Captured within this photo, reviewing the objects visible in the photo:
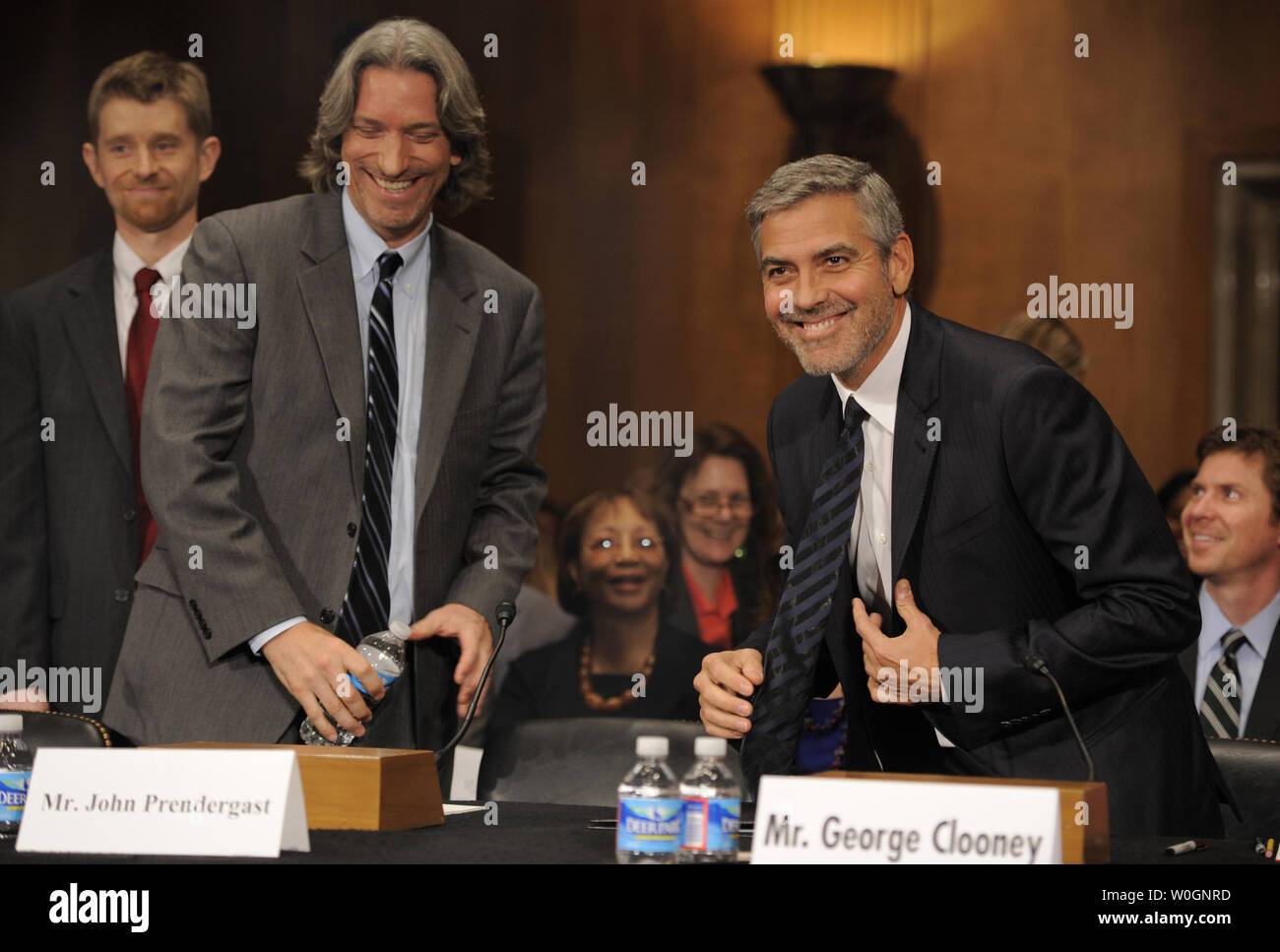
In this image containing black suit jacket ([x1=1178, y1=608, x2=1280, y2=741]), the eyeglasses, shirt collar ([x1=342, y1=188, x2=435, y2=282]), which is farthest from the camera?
the eyeglasses

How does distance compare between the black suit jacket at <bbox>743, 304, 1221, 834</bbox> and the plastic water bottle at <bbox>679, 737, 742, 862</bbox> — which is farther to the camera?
the black suit jacket at <bbox>743, 304, 1221, 834</bbox>

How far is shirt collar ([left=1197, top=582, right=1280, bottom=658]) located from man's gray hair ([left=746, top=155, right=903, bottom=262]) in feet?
6.33

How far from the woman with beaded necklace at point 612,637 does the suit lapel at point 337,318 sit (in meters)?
2.05

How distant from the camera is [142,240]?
14.4 ft

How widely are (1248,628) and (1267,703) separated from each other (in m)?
0.26

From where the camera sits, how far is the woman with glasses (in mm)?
4891

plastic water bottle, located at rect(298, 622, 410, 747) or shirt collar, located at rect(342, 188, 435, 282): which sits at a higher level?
shirt collar, located at rect(342, 188, 435, 282)

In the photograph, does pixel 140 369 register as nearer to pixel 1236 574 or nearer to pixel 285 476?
pixel 285 476

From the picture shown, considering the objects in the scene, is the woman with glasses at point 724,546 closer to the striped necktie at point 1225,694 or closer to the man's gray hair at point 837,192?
the striped necktie at point 1225,694

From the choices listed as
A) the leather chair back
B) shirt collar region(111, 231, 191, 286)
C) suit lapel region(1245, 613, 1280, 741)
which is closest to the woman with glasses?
suit lapel region(1245, 613, 1280, 741)

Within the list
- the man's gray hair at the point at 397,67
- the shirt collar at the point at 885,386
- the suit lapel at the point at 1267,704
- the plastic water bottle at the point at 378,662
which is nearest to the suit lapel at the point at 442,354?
the man's gray hair at the point at 397,67

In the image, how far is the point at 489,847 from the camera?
69.5 inches

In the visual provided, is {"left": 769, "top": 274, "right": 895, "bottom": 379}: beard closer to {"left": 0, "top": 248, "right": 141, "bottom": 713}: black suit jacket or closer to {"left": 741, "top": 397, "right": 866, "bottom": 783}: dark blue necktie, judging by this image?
{"left": 741, "top": 397, "right": 866, "bottom": 783}: dark blue necktie

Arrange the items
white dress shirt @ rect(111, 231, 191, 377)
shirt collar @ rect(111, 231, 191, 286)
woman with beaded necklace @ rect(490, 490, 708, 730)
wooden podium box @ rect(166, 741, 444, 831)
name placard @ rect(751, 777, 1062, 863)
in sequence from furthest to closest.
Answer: woman with beaded necklace @ rect(490, 490, 708, 730) < shirt collar @ rect(111, 231, 191, 286) < white dress shirt @ rect(111, 231, 191, 377) < wooden podium box @ rect(166, 741, 444, 831) < name placard @ rect(751, 777, 1062, 863)
